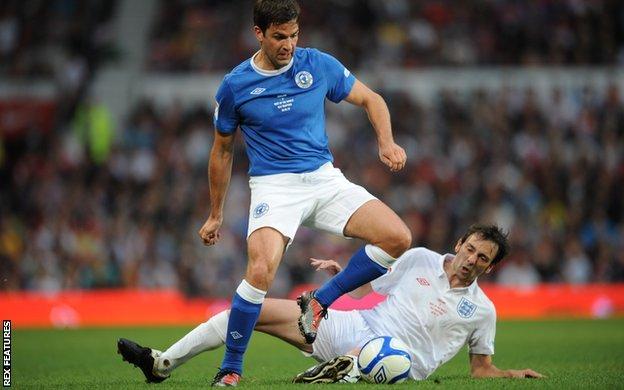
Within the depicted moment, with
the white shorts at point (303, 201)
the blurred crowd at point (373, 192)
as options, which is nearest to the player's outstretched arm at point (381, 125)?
the white shorts at point (303, 201)

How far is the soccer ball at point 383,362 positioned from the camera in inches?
281

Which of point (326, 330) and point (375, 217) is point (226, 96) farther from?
point (326, 330)

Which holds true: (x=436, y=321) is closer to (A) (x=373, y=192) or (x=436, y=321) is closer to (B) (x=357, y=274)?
(B) (x=357, y=274)

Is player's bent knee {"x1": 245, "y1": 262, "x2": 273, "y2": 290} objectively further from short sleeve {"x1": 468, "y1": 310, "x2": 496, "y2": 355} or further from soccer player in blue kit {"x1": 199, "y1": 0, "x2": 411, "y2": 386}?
short sleeve {"x1": 468, "y1": 310, "x2": 496, "y2": 355}

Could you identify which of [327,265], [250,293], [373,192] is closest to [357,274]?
[327,265]

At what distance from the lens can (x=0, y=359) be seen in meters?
10.9

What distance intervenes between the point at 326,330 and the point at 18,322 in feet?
35.1

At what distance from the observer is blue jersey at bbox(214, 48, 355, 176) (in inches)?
285

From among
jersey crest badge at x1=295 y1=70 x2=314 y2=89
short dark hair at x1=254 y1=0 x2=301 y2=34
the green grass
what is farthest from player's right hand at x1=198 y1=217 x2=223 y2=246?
short dark hair at x1=254 y1=0 x2=301 y2=34

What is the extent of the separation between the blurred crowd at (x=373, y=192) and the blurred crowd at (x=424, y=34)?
3.43ft

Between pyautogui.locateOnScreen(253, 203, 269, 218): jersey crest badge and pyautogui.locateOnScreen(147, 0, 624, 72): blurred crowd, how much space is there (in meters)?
13.7

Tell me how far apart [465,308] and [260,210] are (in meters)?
1.69

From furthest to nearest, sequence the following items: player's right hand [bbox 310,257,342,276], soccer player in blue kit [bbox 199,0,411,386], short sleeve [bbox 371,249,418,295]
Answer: short sleeve [bbox 371,249,418,295] → player's right hand [bbox 310,257,342,276] → soccer player in blue kit [bbox 199,0,411,386]

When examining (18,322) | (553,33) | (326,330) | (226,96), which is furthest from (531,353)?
(553,33)
